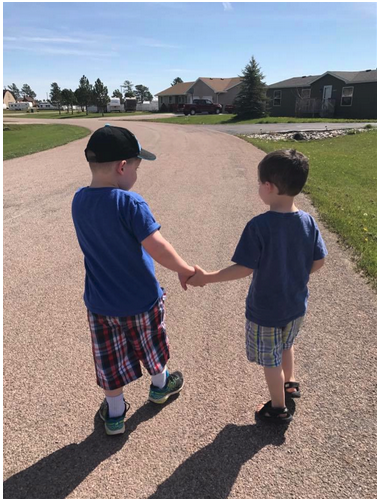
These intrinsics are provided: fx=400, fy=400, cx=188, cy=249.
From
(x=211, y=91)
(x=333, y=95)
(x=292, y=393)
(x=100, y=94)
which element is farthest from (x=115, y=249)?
(x=100, y=94)

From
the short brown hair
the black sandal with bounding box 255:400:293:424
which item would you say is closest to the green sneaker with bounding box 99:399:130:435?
the black sandal with bounding box 255:400:293:424

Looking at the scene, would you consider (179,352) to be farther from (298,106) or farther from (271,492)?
(298,106)

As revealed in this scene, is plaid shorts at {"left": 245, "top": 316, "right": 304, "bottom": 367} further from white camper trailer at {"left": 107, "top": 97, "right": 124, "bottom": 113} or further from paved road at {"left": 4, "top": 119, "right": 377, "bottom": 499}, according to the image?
white camper trailer at {"left": 107, "top": 97, "right": 124, "bottom": 113}

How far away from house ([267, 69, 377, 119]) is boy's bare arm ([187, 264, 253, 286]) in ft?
139

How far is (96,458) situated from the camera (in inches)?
89.8

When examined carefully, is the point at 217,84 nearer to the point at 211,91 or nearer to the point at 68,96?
the point at 211,91

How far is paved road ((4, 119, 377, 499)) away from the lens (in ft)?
6.98

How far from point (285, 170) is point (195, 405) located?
162 centimetres

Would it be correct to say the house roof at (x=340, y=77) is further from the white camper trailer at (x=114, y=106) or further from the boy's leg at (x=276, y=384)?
the boy's leg at (x=276, y=384)

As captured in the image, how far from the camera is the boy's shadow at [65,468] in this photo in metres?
2.08

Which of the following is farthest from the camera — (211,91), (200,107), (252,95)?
(211,91)

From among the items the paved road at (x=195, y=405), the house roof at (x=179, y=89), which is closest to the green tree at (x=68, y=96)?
the house roof at (x=179, y=89)

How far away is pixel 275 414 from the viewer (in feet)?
8.11

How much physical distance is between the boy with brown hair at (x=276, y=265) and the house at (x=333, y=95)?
42214 millimetres
